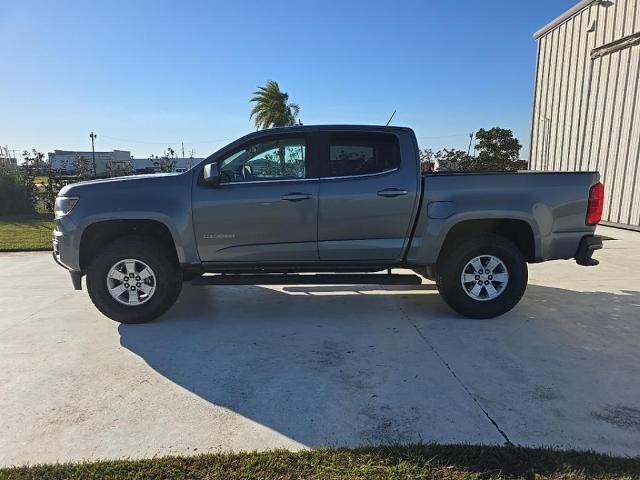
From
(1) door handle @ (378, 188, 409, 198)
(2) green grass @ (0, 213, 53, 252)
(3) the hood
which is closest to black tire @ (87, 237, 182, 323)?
(3) the hood

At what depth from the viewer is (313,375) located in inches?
138

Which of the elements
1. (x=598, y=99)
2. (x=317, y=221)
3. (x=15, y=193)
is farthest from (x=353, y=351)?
(x=15, y=193)

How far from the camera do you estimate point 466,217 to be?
452cm

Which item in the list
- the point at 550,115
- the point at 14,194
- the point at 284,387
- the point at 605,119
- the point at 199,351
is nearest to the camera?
the point at 284,387

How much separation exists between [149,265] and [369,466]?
3.09 meters

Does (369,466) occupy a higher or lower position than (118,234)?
lower

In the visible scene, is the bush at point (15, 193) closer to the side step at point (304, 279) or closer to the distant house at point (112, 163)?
the distant house at point (112, 163)

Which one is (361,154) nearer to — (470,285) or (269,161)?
(269,161)

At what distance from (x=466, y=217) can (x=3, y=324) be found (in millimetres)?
4958

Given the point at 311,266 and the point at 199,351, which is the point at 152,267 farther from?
the point at 311,266

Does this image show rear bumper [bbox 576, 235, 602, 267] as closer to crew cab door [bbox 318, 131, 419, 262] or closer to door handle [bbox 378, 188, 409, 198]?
crew cab door [bbox 318, 131, 419, 262]

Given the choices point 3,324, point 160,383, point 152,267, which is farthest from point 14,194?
point 160,383

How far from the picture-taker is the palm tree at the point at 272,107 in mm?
34031

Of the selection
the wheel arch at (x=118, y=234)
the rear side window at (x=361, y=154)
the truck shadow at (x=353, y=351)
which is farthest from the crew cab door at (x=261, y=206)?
the truck shadow at (x=353, y=351)
